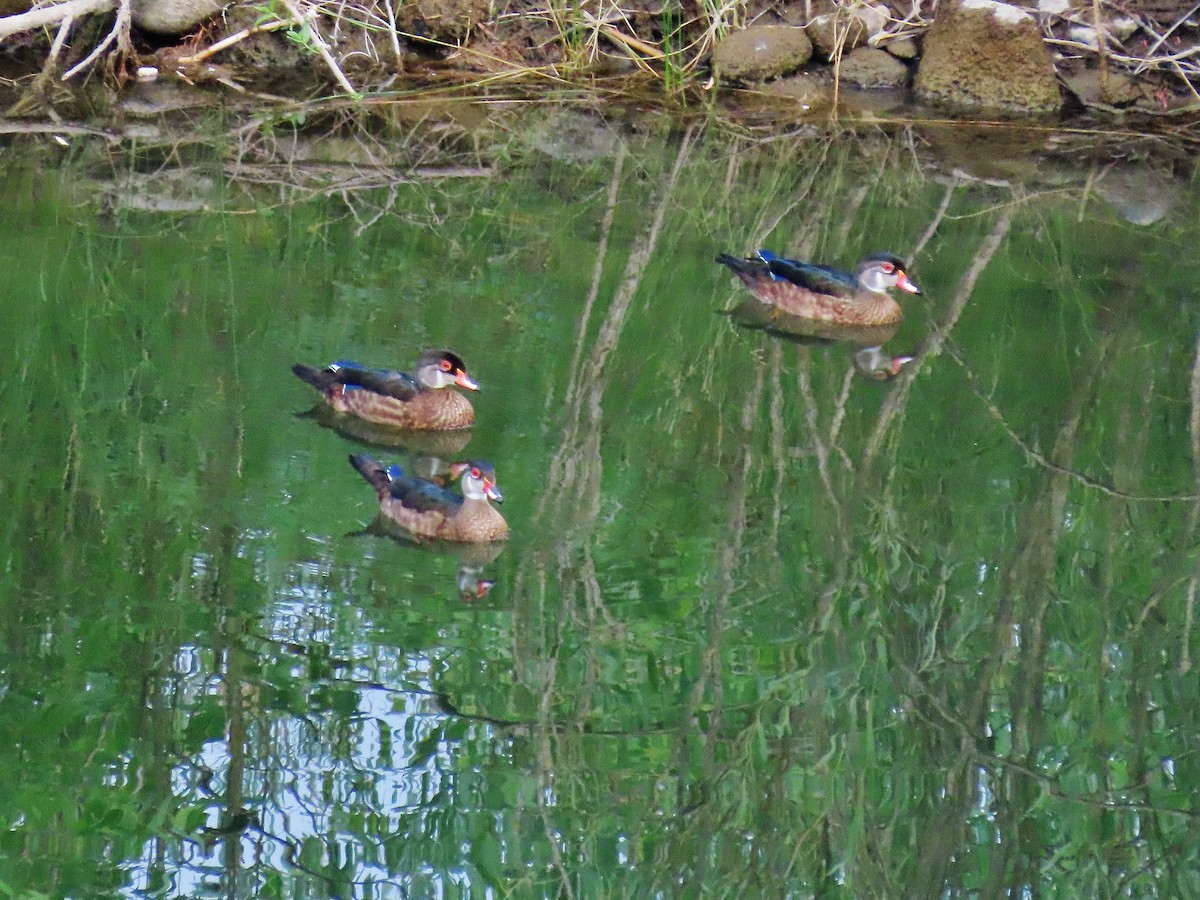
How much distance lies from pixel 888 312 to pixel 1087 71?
724 cm

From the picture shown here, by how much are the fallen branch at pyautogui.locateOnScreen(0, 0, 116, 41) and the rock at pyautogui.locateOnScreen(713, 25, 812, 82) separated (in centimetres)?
533

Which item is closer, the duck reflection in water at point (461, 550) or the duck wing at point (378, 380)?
the duck reflection in water at point (461, 550)

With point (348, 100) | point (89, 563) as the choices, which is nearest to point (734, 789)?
point (89, 563)

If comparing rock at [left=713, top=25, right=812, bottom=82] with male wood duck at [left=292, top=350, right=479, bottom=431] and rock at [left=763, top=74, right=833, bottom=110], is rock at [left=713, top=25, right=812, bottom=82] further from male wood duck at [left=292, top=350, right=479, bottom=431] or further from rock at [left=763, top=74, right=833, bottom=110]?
male wood duck at [left=292, top=350, right=479, bottom=431]

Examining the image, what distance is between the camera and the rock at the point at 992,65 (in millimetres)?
15242

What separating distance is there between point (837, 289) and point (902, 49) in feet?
24.1

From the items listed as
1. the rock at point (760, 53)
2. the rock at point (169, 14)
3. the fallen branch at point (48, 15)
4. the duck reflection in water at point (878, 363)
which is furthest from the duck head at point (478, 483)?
the rock at point (169, 14)

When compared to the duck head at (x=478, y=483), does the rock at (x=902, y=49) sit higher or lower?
lower

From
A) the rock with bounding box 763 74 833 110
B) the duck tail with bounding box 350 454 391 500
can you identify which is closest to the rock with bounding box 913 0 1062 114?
the rock with bounding box 763 74 833 110

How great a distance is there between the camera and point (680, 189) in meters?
11.9

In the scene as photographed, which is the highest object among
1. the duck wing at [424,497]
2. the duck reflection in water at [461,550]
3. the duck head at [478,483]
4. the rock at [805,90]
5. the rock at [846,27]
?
the duck head at [478,483]

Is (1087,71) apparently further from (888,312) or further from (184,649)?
(184,649)

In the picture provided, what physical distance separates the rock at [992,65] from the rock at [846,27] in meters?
0.68

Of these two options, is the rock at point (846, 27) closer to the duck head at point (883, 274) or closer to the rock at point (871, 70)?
the rock at point (871, 70)
